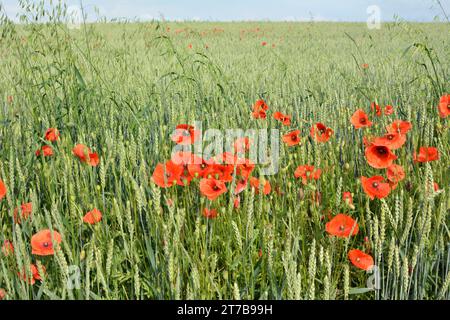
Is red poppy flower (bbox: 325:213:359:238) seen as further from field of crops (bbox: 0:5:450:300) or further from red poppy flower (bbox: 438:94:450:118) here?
red poppy flower (bbox: 438:94:450:118)

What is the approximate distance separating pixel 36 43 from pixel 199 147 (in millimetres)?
1324

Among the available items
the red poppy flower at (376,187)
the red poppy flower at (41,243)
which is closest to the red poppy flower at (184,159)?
the red poppy flower at (41,243)

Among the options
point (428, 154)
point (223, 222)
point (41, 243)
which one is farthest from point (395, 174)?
point (41, 243)

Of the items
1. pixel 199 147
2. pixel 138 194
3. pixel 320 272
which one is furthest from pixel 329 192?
pixel 138 194

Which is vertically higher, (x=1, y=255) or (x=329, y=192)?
(x=329, y=192)

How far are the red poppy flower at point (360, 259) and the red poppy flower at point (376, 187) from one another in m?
0.17

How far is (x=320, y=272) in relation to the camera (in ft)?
4.35

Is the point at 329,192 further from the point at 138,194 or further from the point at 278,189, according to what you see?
the point at 138,194

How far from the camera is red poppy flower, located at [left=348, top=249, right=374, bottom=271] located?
1216 mm

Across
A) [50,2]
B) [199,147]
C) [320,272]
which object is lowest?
[320,272]

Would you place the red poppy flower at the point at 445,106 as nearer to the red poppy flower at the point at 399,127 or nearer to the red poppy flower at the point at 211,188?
the red poppy flower at the point at 399,127

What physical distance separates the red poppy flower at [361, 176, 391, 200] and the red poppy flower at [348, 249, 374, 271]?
0.17m

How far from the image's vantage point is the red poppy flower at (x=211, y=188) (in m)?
1.22

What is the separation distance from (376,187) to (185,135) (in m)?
0.65
